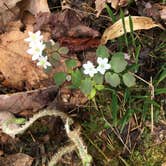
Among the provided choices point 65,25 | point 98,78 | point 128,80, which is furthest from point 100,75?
point 65,25

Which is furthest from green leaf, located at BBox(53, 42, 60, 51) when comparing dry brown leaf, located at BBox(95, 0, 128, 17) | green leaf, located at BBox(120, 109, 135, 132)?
green leaf, located at BBox(120, 109, 135, 132)

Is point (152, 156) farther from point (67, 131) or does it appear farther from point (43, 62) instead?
point (43, 62)

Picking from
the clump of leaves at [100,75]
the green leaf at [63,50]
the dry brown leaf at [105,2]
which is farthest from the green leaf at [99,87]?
the dry brown leaf at [105,2]

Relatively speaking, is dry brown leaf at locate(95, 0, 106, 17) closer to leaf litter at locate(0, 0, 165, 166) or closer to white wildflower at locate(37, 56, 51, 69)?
leaf litter at locate(0, 0, 165, 166)

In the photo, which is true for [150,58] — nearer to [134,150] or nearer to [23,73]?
[134,150]

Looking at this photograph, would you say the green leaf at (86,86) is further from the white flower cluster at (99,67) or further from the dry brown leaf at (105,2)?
the dry brown leaf at (105,2)
